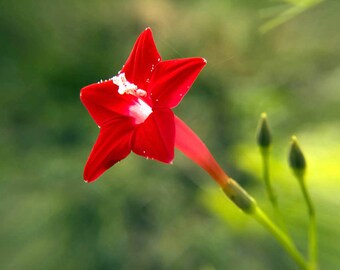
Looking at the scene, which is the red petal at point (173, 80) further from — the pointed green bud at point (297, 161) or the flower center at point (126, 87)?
the pointed green bud at point (297, 161)

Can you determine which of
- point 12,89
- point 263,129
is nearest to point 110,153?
point 263,129

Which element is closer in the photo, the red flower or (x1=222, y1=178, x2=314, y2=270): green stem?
the red flower

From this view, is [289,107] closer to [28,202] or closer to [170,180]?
[170,180]

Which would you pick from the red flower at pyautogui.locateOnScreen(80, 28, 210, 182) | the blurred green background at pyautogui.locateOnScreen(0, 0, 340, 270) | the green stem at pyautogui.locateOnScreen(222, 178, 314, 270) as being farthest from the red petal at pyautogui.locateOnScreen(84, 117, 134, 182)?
the blurred green background at pyautogui.locateOnScreen(0, 0, 340, 270)

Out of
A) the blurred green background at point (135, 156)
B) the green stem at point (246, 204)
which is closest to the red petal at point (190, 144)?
the green stem at point (246, 204)

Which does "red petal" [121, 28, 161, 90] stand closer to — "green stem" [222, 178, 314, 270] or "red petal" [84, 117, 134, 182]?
"red petal" [84, 117, 134, 182]

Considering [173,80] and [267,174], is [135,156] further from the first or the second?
[173,80]
